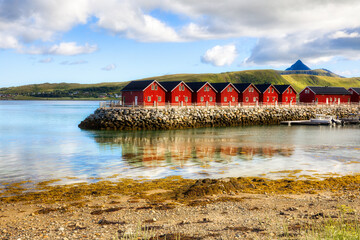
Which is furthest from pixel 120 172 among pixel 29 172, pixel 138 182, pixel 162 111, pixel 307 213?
pixel 162 111

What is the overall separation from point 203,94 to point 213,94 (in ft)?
11.4

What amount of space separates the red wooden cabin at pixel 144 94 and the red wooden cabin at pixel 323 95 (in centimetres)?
5208

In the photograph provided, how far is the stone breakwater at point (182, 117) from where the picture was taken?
60344mm

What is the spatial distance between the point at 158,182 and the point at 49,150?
19.8m

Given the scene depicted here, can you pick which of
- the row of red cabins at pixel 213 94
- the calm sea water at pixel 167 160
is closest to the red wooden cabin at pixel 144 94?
the row of red cabins at pixel 213 94

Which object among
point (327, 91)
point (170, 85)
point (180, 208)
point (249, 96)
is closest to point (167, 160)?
point (180, 208)

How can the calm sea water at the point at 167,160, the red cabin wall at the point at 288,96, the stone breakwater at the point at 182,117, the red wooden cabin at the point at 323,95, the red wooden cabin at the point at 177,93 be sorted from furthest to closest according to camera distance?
1. the red wooden cabin at the point at 323,95
2. the red cabin wall at the point at 288,96
3. the red wooden cabin at the point at 177,93
4. the stone breakwater at the point at 182,117
5. the calm sea water at the point at 167,160

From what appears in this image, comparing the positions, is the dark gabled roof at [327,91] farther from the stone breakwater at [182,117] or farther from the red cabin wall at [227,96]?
the red cabin wall at [227,96]

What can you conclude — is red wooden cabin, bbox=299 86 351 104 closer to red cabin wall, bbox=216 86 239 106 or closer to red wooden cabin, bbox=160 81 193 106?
red cabin wall, bbox=216 86 239 106

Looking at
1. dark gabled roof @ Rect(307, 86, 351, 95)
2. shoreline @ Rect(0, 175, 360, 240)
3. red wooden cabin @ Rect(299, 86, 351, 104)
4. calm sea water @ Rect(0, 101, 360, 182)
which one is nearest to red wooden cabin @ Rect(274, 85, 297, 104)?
red wooden cabin @ Rect(299, 86, 351, 104)

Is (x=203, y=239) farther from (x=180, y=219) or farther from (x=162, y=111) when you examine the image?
(x=162, y=111)

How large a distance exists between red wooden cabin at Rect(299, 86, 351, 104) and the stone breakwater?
789 inches

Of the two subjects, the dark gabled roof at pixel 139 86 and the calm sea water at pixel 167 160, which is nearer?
the calm sea water at pixel 167 160

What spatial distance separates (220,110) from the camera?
73.2 m
